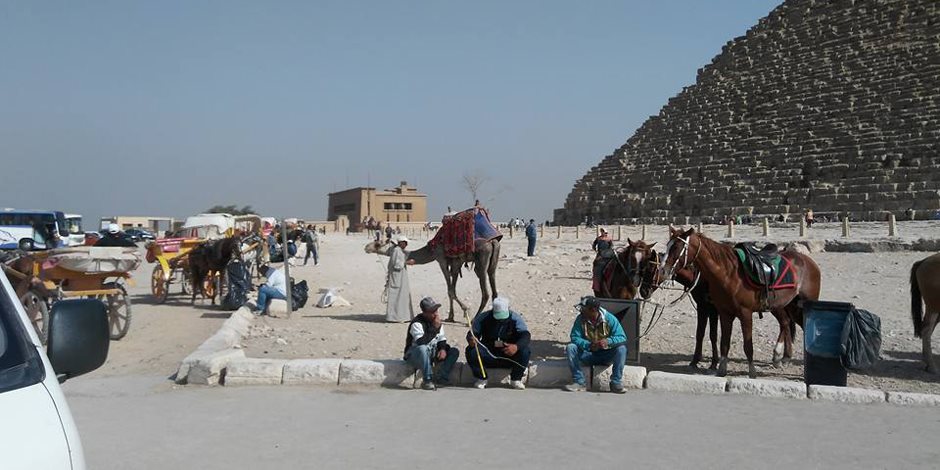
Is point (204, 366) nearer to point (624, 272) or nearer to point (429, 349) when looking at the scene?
point (429, 349)

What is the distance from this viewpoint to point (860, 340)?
277 inches

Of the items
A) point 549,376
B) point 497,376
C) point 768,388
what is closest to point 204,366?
point 497,376

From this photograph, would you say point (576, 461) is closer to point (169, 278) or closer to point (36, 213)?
point (169, 278)

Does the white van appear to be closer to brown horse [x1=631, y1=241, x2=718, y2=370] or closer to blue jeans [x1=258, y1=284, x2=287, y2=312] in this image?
brown horse [x1=631, y1=241, x2=718, y2=370]

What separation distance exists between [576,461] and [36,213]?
34.3 meters

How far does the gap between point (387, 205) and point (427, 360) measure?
86360 mm

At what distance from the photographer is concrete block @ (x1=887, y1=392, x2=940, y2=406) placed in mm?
6402

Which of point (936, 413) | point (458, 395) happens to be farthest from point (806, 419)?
point (458, 395)

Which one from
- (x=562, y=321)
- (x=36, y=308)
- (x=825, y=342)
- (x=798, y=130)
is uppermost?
(x=798, y=130)

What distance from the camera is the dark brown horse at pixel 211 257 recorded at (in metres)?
A: 14.0

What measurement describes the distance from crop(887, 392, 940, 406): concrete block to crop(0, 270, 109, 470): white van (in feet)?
20.6

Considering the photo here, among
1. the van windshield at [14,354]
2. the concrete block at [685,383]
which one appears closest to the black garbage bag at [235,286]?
the concrete block at [685,383]

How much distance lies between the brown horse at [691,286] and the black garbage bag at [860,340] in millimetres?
1453

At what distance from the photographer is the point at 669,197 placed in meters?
56.0
